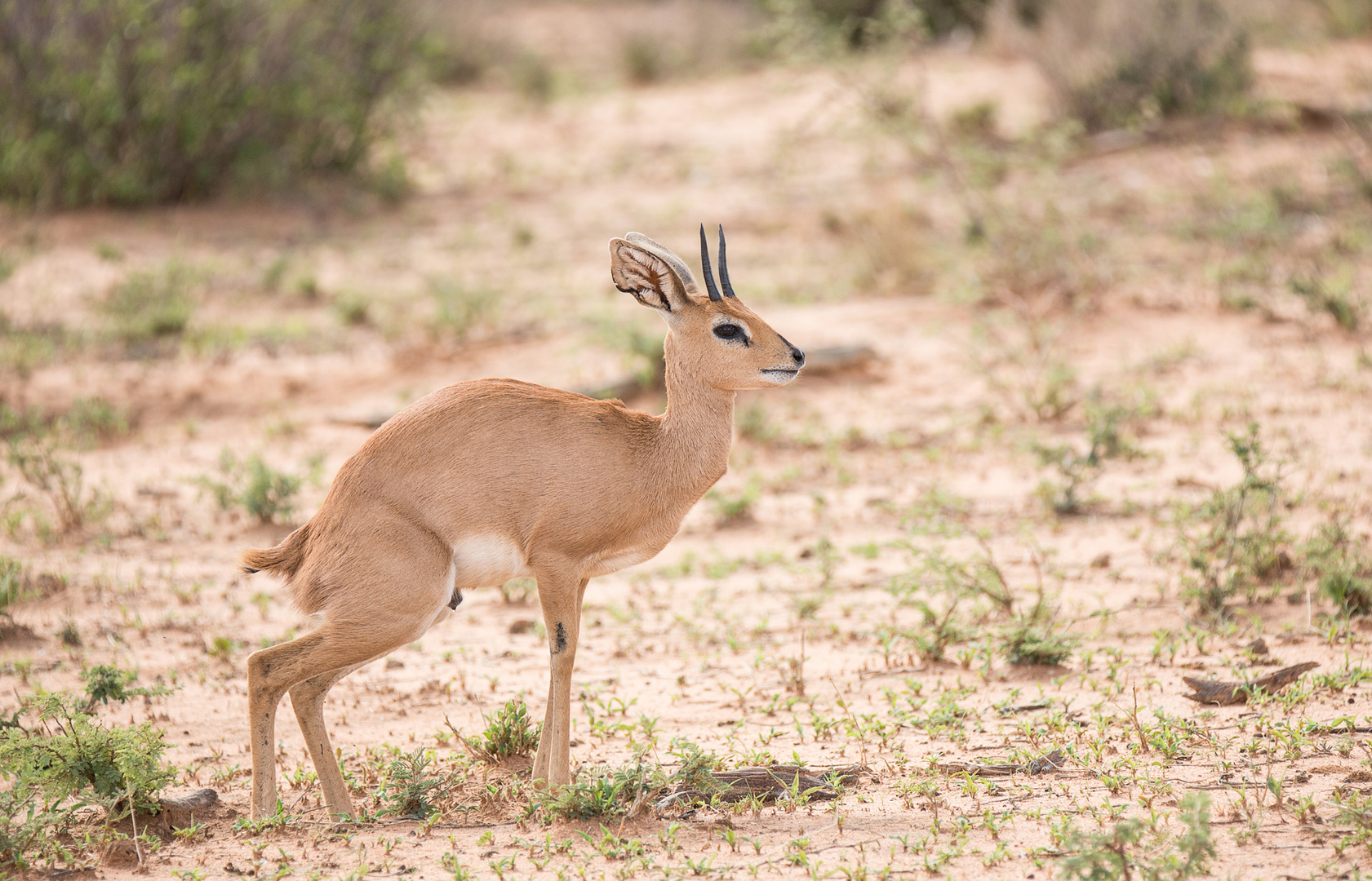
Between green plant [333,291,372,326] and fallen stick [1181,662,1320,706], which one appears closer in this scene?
fallen stick [1181,662,1320,706]

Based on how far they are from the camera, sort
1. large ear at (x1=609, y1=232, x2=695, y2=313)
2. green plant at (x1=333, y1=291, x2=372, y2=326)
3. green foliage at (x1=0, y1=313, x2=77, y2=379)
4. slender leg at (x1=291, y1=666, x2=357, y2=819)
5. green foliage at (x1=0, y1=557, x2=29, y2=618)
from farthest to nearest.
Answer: green plant at (x1=333, y1=291, x2=372, y2=326), green foliage at (x1=0, y1=313, x2=77, y2=379), green foliage at (x1=0, y1=557, x2=29, y2=618), large ear at (x1=609, y1=232, x2=695, y2=313), slender leg at (x1=291, y1=666, x2=357, y2=819)

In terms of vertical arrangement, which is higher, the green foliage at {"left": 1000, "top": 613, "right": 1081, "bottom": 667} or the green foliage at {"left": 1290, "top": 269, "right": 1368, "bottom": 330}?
the green foliage at {"left": 1290, "top": 269, "right": 1368, "bottom": 330}

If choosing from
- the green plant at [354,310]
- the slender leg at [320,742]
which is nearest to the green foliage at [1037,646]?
the slender leg at [320,742]

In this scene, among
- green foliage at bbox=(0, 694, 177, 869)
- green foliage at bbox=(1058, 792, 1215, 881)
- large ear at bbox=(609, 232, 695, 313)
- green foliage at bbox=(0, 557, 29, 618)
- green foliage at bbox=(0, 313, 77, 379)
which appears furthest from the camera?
green foliage at bbox=(0, 313, 77, 379)

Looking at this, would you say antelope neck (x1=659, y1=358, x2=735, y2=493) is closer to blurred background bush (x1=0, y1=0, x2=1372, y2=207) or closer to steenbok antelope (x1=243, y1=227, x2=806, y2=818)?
steenbok antelope (x1=243, y1=227, x2=806, y2=818)

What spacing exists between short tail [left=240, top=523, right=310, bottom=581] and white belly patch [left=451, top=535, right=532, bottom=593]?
573mm

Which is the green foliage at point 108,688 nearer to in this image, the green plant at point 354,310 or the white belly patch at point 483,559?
the white belly patch at point 483,559

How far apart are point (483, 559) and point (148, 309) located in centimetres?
772

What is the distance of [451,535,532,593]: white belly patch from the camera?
4027 mm

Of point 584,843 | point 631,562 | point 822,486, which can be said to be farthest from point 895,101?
point 584,843

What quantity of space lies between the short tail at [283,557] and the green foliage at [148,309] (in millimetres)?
6686

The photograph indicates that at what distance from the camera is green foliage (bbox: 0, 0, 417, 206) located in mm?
12914

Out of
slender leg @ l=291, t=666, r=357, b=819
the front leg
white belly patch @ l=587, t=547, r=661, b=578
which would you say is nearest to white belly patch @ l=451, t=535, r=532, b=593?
the front leg

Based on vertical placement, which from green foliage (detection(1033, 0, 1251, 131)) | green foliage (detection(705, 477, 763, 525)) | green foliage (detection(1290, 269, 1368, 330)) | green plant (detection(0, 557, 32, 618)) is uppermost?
green foliage (detection(1033, 0, 1251, 131))
